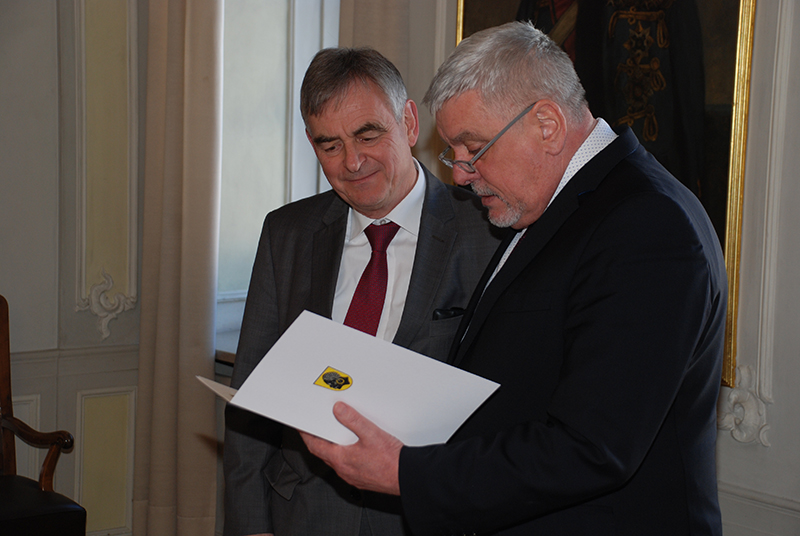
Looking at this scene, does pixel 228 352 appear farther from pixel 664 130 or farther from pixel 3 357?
pixel 664 130

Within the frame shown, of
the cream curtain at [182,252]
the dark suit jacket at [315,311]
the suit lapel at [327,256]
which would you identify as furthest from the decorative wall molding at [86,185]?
the suit lapel at [327,256]

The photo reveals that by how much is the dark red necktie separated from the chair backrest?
2.38m

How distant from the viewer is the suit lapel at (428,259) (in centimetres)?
194

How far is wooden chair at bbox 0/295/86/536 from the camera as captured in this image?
3027 millimetres

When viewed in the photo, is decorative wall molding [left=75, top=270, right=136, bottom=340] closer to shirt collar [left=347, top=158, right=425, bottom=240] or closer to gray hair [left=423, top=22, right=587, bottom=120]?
shirt collar [left=347, top=158, right=425, bottom=240]

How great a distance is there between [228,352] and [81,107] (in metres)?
1.55

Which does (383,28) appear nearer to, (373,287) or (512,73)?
(373,287)

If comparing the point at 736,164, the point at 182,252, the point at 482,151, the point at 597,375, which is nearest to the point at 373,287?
the point at 482,151

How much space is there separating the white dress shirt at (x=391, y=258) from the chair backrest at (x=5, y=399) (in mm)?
2310

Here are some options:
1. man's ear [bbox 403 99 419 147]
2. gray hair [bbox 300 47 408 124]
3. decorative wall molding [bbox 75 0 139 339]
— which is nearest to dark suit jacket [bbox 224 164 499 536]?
man's ear [bbox 403 99 419 147]

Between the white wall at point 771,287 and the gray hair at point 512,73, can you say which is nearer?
the gray hair at point 512,73

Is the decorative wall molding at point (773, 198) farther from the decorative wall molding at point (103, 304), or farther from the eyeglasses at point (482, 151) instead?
the decorative wall molding at point (103, 304)

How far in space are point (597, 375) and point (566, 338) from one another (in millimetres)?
120

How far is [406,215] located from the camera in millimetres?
2119
